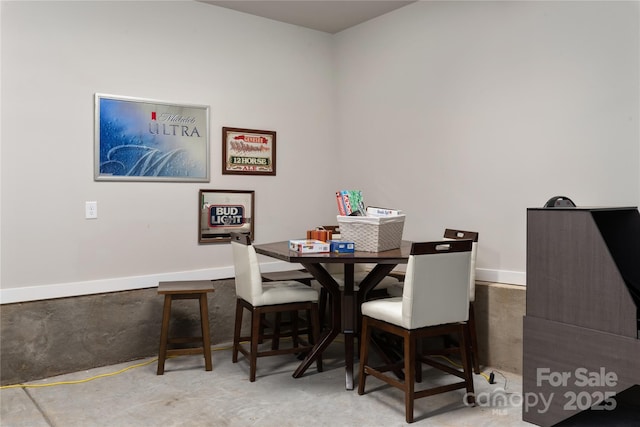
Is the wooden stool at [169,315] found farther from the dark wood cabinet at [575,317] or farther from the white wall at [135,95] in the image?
the dark wood cabinet at [575,317]

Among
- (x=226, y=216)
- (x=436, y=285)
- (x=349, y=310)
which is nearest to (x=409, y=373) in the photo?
(x=436, y=285)

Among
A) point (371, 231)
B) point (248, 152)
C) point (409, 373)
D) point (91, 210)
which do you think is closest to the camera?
point (409, 373)

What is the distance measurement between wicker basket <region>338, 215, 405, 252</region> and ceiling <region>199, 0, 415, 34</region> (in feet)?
6.73

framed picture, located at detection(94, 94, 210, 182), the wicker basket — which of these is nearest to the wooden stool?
framed picture, located at detection(94, 94, 210, 182)

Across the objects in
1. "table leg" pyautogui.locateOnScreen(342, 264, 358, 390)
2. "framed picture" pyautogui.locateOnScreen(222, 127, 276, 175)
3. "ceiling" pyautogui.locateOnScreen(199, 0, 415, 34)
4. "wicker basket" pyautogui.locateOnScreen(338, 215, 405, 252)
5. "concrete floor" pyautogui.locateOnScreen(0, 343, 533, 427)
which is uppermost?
"ceiling" pyautogui.locateOnScreen(199, 0, 415, 34)

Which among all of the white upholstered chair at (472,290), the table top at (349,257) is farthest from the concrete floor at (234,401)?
the table top at (349,257)

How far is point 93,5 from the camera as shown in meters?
3.90

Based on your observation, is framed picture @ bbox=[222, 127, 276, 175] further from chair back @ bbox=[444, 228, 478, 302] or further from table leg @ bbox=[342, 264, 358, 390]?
chair back @ bbox=[444, 228, 478, 302]

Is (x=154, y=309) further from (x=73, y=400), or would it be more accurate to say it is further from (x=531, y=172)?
(x=531, y=172)

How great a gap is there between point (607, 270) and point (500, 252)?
1.51 m

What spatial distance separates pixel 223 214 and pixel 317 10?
6.43 ft

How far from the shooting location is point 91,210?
12.9ft

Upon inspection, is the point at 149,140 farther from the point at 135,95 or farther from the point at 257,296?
the point at 257,296

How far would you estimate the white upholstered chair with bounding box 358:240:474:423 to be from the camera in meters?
2.91
